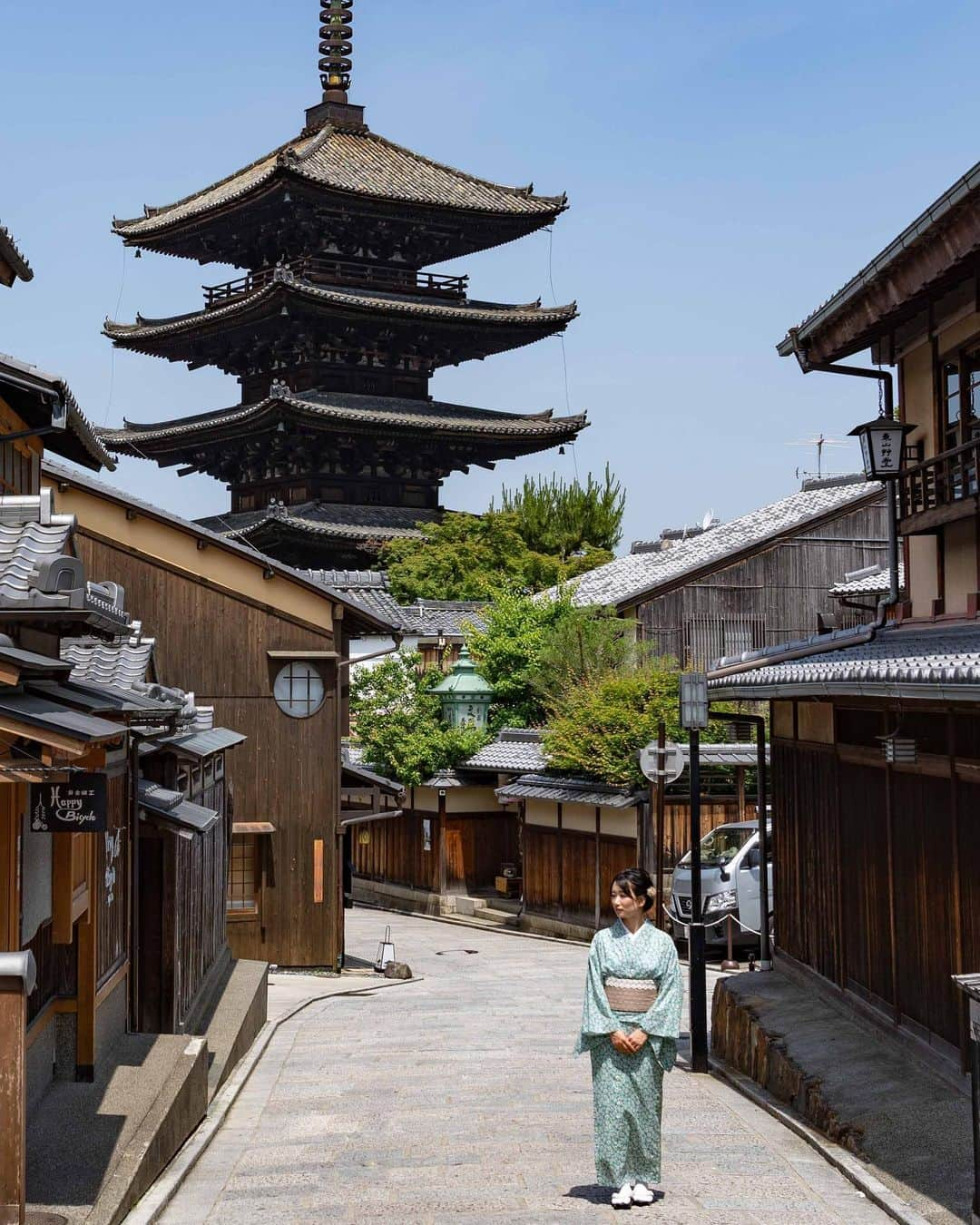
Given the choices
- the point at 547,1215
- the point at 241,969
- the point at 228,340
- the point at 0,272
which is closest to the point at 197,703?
the point at 241,969

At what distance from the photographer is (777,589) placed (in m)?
34.7

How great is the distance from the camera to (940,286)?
1162cm

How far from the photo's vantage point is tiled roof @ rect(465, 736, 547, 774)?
2956cm

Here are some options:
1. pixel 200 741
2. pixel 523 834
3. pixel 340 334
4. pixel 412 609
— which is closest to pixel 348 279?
pixel 340 334

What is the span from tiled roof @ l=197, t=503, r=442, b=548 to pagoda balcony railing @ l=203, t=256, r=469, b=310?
5.77 m

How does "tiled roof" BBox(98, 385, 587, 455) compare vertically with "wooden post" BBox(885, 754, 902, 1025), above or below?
above

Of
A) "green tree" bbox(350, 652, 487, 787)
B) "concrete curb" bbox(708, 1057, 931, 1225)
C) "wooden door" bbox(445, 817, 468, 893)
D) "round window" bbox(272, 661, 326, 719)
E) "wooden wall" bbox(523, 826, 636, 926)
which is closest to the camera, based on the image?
"concrete curb" bbox(708, 1057, 931, 1225)

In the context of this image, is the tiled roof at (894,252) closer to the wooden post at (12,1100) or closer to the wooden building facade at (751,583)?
the wooden post at (12,1100)

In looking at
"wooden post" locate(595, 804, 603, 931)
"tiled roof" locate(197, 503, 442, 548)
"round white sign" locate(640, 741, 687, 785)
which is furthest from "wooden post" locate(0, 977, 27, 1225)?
"tiled roof" locate(197, 503, 442, 548)

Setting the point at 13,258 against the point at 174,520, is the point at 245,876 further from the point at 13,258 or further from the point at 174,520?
the point at 13,258

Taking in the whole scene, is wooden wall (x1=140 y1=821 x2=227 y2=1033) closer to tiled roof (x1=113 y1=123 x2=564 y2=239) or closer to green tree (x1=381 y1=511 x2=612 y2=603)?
green tree (x1=381 y1=511 x2=612 y2=603)

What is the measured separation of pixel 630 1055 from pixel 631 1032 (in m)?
0.12

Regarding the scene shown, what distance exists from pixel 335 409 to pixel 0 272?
90.7ft

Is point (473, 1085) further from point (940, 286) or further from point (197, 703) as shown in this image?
point (197, 703)
